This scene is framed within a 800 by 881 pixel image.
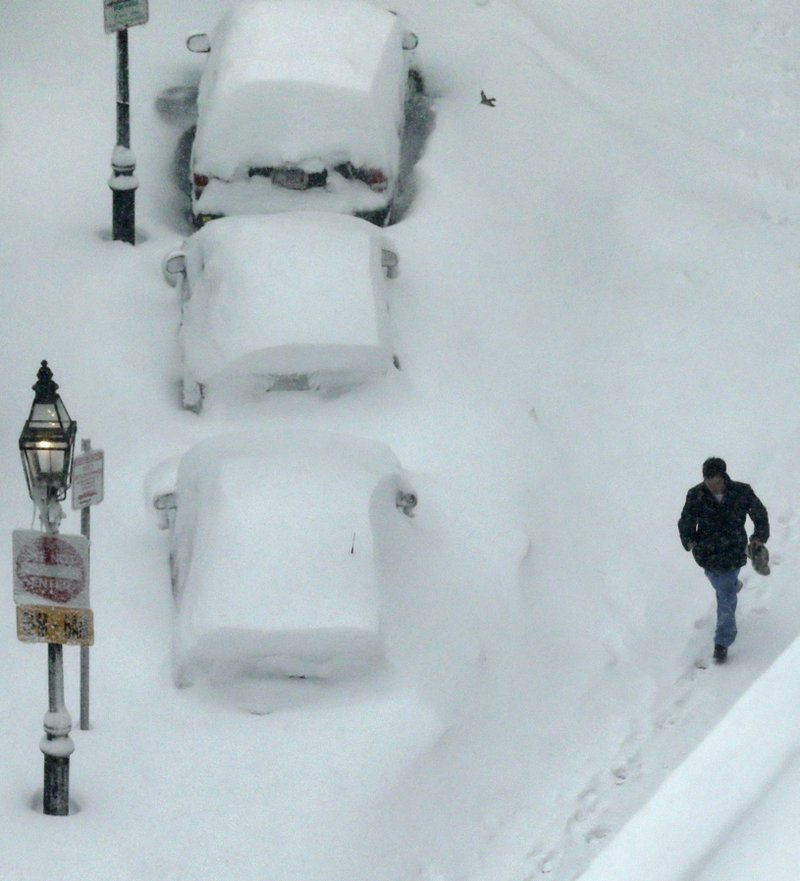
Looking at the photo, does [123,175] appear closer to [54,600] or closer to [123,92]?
[123,92]

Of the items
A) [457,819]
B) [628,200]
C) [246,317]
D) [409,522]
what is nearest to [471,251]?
[628,200]

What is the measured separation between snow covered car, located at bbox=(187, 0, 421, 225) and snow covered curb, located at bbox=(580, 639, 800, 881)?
7704 mm

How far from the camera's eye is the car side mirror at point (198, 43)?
53.6 ft

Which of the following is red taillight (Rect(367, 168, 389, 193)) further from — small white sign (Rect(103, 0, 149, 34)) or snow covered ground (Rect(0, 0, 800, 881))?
small white sign (Rect(103, 0, 149, 34))

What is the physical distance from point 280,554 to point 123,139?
4.66m

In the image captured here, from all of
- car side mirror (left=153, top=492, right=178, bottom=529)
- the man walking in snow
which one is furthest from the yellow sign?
the man walking in snow

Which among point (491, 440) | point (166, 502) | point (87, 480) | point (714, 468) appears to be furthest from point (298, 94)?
point (714, 468)

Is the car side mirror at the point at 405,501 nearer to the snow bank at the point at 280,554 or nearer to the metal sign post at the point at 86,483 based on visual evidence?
the snow bank at the point at 280,554

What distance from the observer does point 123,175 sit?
1502cm

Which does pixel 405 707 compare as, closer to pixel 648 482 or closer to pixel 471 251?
pixel 648 482

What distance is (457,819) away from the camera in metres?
10.5

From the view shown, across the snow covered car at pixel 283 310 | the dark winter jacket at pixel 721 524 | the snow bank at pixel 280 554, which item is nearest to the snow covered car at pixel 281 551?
the snow bank at pixel 280 554

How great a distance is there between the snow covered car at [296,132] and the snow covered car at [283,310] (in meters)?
0.90

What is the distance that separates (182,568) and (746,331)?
506 centimetres
